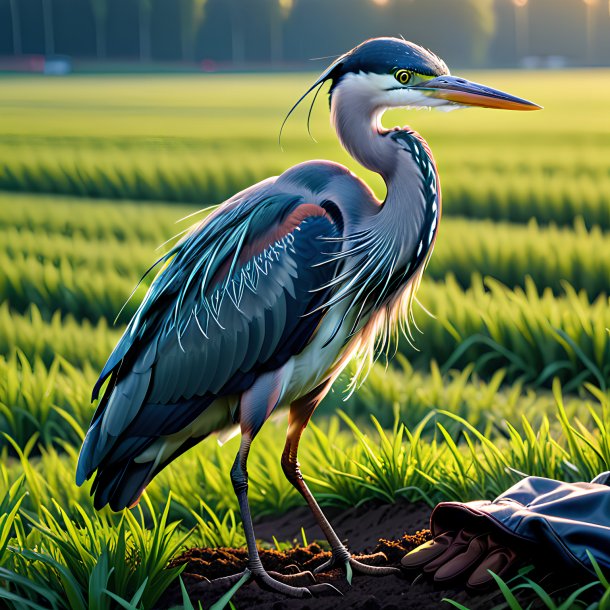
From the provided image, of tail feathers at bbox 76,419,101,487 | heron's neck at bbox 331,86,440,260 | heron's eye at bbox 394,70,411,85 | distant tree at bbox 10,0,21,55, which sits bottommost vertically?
tail feathers at bbox 76,419,101,487

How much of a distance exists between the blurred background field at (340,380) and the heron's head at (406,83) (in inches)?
29.7

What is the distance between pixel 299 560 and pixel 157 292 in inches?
27.2

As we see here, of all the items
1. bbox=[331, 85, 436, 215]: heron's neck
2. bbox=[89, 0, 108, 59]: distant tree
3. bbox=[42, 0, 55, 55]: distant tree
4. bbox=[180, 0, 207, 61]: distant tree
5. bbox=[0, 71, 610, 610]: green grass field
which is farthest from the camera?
bbox=[180, 0, 207, 61]: distant tree

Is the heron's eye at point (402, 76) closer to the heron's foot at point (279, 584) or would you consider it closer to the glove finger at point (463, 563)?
the glove finger at point (463, 563)

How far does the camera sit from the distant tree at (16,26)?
360 inches

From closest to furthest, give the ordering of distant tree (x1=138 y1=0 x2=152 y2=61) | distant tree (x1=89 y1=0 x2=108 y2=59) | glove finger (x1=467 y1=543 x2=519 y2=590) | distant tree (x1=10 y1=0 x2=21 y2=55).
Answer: glove finger (x1=467 y1=543 x2=519 y2=590)
distant tree (x1=10 y1=0 x2=21 y2=55)
distant tree (x1=89 y1=0 x2=108 y2=59)
distant tree (x1=138 y1=0 x2=152 y2=61)

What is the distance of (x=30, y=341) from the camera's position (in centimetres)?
412

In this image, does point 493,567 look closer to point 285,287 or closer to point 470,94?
point 285,287

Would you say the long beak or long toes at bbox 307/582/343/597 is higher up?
the long beak

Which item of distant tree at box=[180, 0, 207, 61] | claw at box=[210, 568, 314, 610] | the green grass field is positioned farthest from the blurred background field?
distant tree at box=[180, 0, 207, 61]

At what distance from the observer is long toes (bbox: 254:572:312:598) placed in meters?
1.89

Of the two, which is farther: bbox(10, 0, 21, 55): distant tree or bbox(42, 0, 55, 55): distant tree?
bbox(42, 0, 55, 55): distant tree

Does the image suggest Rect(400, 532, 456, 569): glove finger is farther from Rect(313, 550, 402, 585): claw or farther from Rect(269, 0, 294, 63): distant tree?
Rect(269, 0, 294, 63): distant tree

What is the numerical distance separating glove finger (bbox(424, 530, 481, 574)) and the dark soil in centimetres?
4
